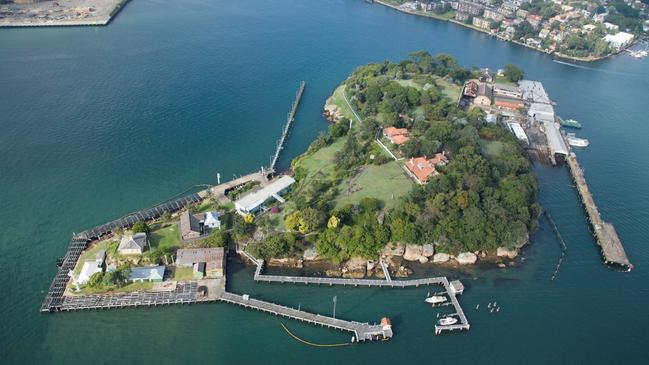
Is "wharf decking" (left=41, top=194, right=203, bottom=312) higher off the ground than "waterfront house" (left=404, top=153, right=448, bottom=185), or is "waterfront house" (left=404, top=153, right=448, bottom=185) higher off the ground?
"waterfront house" (left=404, top=153, right=448, bottom=185)

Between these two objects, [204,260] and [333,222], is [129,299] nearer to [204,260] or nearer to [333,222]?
[204,260]

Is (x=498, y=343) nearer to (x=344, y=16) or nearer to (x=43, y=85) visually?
(x=43, y=85)

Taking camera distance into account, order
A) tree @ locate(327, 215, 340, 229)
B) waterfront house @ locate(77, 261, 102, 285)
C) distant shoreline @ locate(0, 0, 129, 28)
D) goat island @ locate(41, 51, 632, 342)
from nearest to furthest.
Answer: waterfront house @ locate(77, 261, 102, 285)
goat island @ locate(41, 51, 632, 342)
tree @ locate(327, 215, 340, 229)
distant shoreline @ locate(0, 0, 129, 28)

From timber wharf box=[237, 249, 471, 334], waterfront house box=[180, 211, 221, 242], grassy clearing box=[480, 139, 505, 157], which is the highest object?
grassy clearing box=[480, 139, 505, 157]

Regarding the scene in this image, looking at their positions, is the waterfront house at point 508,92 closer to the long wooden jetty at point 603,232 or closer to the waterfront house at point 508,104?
the waterfront house at point 508,104

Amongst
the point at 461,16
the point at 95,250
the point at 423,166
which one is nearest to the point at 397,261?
the point at 423,166

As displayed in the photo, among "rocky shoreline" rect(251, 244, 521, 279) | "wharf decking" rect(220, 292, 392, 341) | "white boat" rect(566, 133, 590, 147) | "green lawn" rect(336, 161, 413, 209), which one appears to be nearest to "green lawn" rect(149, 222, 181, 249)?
"wharf decking" rect(220, 292, 392, 341)

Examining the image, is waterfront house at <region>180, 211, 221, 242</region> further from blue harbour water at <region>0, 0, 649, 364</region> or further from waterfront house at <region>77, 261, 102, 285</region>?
waterfront house at <region>77, 261, 102, 285</region>

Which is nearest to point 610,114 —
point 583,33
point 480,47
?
point 480,47

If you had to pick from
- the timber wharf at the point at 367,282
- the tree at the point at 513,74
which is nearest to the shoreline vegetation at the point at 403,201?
the timber wharf at the point at 367,282
